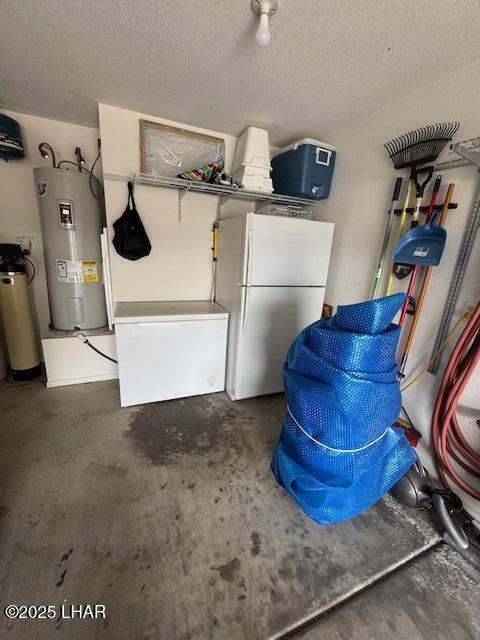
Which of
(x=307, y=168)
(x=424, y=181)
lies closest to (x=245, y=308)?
(x=307, y=168)

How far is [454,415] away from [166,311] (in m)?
2.07

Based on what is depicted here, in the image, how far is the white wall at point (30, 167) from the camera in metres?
2.24

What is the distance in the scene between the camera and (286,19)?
3.97 feet

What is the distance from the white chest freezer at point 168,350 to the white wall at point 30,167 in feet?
3.82

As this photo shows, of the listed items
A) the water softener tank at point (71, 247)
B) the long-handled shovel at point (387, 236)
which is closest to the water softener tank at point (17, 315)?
the water softener tank at point (71, 247)

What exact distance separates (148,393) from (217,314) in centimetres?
89

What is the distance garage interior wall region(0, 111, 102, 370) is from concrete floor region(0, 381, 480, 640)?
1.69 metres

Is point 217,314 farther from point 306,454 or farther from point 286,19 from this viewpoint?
point 286,19

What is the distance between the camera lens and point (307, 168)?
2.18 metres

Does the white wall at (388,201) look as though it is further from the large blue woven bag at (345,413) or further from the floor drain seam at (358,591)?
the large blue woven bag at (345,413)

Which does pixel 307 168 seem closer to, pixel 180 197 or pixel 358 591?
pixel 180 197

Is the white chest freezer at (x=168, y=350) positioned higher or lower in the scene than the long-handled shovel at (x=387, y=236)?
lower

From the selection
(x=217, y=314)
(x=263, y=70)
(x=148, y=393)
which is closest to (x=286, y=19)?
(x=263, y=70)

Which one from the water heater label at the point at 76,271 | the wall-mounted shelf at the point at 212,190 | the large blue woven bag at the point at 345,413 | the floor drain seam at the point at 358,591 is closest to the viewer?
the floor drain seam at the point at 358,591
